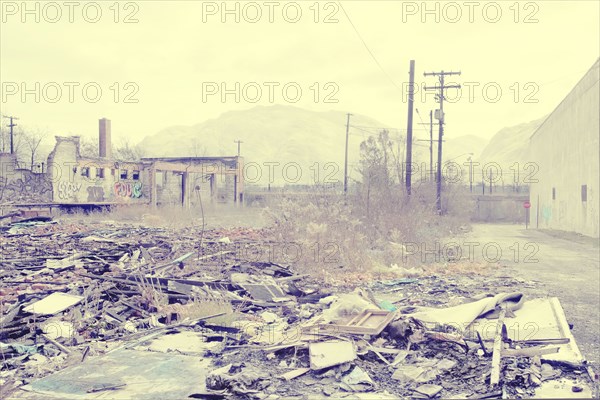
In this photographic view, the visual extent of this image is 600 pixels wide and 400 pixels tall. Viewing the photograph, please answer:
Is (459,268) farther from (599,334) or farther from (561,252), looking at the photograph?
(561,252)

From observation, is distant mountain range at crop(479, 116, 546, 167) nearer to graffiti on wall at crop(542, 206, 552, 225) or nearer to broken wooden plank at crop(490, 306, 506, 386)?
graffiti on wall at crop(542, 206, 552, 225)

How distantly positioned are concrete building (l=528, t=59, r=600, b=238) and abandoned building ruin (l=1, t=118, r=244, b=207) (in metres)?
20.7

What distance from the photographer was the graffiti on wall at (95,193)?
115 ft

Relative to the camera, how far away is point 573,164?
1017 inches

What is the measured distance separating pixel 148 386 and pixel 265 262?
6.79m

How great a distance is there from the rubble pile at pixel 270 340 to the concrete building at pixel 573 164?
14897 millimetres

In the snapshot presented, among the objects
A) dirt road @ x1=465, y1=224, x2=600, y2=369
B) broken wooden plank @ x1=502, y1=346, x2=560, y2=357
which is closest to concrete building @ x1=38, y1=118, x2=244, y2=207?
dirt road @ x1=465, y1=224, x2=600, y2=369

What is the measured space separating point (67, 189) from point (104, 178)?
341 centimetres

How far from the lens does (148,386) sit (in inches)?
189

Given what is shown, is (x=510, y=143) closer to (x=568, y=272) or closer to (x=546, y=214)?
(x=546, y=214)

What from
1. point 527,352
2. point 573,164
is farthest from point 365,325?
point 573,164

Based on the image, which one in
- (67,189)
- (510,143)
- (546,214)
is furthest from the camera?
(510,143)

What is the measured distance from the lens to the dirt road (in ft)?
24.2

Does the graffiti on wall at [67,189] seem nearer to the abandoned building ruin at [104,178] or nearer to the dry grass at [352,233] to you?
the abandoned building ruin at [104,178]
